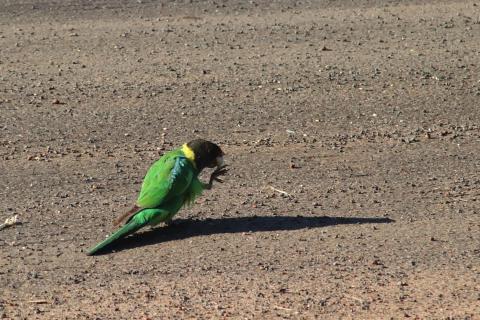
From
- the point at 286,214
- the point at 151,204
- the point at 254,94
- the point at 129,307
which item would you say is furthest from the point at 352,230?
the point at 254,94

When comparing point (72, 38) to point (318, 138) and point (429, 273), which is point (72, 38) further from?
point (429, 273)

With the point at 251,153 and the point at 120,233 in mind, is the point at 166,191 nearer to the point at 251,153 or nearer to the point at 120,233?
the point at 120,233

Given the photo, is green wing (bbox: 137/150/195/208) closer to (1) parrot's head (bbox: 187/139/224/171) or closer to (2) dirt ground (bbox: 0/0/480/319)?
(1) parrot's head (bbox: 187/139/224/171)

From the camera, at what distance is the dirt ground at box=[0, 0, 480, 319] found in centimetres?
652

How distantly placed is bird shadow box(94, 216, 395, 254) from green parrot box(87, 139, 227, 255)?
0.36 ft

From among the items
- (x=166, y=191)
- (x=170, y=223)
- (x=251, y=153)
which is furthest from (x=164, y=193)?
(x=251, y=153)

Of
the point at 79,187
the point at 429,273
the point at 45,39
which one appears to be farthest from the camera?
the point at 45,39

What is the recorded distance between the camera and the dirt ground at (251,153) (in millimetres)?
6520

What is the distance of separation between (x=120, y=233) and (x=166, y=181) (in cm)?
45

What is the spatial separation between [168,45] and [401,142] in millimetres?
3392

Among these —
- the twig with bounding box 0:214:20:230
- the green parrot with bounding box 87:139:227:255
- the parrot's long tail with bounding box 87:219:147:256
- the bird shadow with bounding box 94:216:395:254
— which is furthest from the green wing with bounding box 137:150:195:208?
the twig with bounding box 0:214:20:230

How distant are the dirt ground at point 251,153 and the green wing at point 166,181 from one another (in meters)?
0.28

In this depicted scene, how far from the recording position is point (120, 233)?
7211mm

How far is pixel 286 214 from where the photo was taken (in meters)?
7.79
